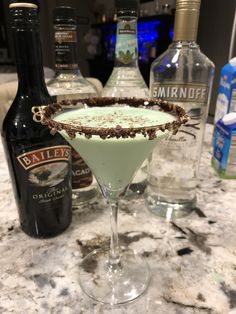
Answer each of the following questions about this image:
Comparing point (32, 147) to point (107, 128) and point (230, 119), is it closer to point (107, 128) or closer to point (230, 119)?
point (107, 128)

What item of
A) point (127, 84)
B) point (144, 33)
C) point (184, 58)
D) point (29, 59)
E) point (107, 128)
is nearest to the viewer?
point (107, 128)

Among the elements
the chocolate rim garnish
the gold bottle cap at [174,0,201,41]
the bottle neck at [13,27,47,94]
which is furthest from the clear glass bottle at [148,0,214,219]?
the bottle neck at [13,27,47,94]

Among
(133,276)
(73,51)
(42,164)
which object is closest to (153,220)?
(133,276)

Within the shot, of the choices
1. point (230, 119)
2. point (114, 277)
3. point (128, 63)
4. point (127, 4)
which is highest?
point (127, 4)

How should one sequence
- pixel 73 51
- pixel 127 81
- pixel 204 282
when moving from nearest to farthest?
pixel 204 282, pixel 73 51, pixel 127 81

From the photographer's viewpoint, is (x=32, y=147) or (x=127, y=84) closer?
(x=32, y=147)

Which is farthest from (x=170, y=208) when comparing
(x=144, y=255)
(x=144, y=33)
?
(x=144, y=33)

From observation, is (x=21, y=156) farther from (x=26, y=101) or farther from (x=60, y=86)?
(x=60, y=86)

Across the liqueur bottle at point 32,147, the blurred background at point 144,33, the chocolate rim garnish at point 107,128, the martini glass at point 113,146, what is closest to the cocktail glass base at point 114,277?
the martini glass at point 113,146
